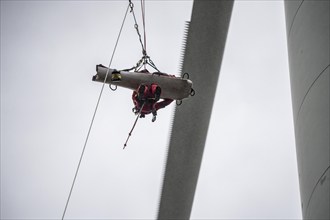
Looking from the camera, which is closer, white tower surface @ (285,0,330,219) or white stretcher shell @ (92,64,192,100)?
white tower surface @ (285,0,330,219)

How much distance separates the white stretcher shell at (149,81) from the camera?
8.73 m

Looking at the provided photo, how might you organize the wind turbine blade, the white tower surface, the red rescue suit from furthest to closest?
the wind turbine blade
the red rescue suit
the white tower surface

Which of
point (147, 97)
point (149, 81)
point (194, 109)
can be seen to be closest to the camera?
point (147, 97)

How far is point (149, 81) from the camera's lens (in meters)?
8.80

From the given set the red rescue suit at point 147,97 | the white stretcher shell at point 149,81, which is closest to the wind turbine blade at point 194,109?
the white stretcher shell at point 149,81

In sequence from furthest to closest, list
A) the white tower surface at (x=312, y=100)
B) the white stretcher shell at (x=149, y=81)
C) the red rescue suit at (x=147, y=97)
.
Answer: the white stretcher shell at (x=149, y=81) < the red rescue suit at (x=147, y=97) < the white tower surface at (x=312, y=100)

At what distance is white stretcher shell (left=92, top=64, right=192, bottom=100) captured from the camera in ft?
28.7

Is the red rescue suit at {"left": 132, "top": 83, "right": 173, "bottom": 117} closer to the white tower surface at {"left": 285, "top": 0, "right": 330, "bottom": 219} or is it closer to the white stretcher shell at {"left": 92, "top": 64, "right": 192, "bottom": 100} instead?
the white stretcher shell at {"left": 92, "top": 64, "right": 192, "bottom": 100}

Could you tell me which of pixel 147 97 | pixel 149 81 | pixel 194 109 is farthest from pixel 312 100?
pixel 194 109

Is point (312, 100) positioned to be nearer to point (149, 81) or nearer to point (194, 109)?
point (149, 81)

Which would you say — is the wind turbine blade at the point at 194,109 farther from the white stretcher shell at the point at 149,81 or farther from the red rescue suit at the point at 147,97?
the red rescue suit at the point at 147,97

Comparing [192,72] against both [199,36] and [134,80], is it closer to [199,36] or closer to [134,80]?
[199,36]

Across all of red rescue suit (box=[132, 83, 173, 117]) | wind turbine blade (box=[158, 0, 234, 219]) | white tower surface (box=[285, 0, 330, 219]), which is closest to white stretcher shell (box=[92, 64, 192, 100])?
red rescue suit (box=[132, 83, 173, 117])

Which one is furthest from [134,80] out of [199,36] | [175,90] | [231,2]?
[231,2]
